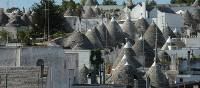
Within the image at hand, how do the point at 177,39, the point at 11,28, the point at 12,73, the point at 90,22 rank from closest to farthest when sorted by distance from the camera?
the point at 12,73
the point at 177,39
the point at 11,28
the point at 90,22

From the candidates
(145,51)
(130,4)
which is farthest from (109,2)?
(145,51)

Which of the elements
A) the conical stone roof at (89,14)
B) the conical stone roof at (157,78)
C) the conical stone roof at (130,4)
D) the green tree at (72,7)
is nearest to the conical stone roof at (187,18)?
the conical stone roof at (130,4)

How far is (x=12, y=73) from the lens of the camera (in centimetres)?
2794

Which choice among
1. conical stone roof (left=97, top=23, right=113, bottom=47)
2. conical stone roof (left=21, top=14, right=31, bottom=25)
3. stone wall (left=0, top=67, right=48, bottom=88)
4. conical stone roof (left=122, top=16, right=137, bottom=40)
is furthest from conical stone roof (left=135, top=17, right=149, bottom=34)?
stone wall (left=0, top=67, right=48, bottom=88)

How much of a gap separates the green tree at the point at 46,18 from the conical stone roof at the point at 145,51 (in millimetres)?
8088

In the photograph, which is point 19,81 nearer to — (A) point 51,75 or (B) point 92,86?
(A) point 51,75

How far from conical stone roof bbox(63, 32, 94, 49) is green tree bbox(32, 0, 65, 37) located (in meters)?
5.21

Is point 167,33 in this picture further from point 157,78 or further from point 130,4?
point 157,78

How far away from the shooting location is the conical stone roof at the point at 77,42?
54.8 m

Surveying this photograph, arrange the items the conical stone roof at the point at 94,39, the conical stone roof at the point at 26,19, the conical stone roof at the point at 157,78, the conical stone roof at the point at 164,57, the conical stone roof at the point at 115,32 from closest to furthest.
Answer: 1. the conical stone roof at the point at 157,78
2. the conical stone roof at the point at 164,57
3. the conical stone roof at the point at 94,39
4. the conical stone roof at the point at 115,32
5. the conical stone roof at the point at 26,19

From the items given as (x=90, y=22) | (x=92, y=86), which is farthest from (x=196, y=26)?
(x=92, y=86)

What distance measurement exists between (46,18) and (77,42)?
7926mm

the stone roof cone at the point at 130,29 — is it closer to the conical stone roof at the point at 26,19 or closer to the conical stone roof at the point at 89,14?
the conical stone roof at the point at 26,19

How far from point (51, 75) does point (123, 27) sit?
4257cm
